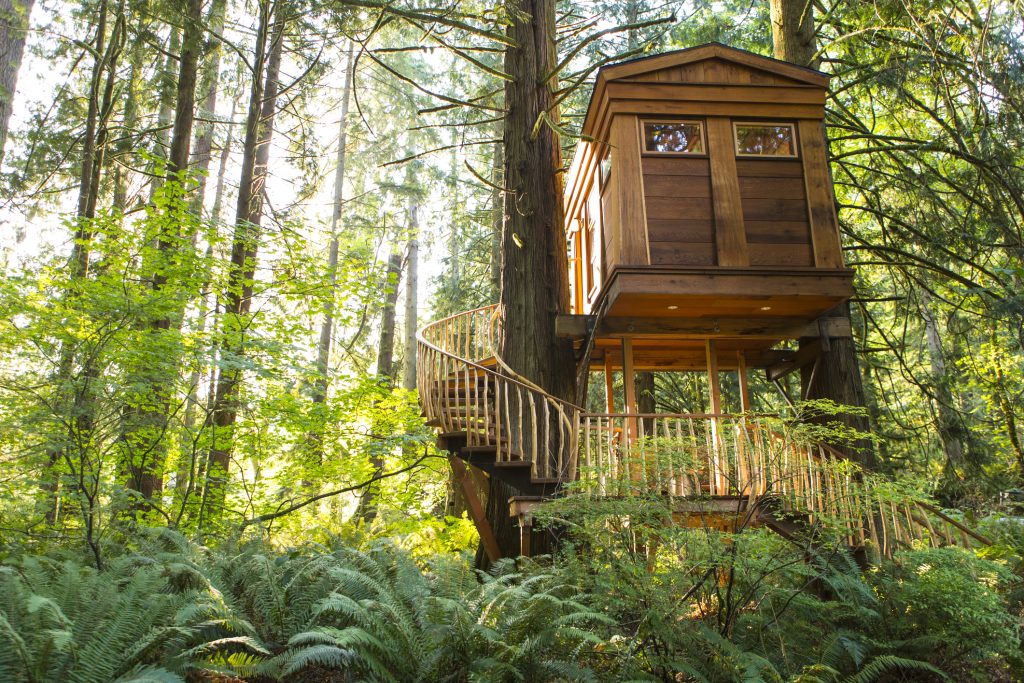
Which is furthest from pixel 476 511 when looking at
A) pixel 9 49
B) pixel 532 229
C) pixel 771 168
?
pixel 9 49

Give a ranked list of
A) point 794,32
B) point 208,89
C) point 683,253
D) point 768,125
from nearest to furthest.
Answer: point 683,253 < point 768,125 < point 794,32 < point 208,89

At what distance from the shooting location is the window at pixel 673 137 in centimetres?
860

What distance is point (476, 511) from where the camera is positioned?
8.00 metres

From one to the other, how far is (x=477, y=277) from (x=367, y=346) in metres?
4.61

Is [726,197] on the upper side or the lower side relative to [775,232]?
upper

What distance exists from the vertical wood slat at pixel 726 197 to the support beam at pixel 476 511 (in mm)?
3933

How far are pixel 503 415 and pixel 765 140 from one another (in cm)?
480

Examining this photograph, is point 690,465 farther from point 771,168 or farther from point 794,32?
point 794,32

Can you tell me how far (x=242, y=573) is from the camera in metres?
5.07

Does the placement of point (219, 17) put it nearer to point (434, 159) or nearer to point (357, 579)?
point (357, 579)

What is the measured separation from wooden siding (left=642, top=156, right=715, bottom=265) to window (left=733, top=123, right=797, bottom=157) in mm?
593

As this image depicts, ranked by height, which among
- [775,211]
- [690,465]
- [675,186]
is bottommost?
[690,465]

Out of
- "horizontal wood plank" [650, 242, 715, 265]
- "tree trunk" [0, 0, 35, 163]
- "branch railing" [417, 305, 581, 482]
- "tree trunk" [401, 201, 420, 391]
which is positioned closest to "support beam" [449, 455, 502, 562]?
"branch railing" [417, 305, 581, 482]

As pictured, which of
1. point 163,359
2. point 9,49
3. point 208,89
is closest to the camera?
point 163,359
